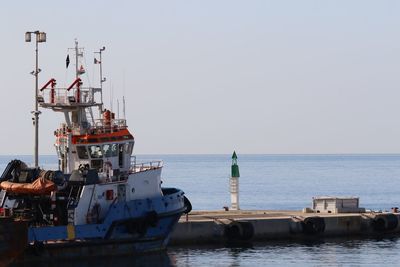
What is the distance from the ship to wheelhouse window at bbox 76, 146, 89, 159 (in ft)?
0.04

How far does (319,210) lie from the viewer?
200ft

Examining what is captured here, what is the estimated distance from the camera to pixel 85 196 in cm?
4428

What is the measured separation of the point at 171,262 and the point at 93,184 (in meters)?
5.07

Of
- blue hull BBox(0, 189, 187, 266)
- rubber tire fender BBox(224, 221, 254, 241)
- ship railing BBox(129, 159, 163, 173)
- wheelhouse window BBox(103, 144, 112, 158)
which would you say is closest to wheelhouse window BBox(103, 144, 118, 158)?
wheelhouse window BBox(103, 144, 112, 158)

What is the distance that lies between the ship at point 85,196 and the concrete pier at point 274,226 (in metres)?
4.85

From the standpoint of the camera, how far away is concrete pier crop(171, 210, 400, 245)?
53219 millimetres

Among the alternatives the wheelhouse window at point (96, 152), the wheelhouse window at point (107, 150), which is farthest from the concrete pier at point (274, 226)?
the wheelhouse window at point (96, 152)

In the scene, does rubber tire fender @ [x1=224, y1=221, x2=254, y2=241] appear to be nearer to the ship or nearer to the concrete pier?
the concrete pier

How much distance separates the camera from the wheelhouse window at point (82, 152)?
1832 inches

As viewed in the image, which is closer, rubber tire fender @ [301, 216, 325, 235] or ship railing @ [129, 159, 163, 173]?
ship railing @ [129, 159, 163, 173]

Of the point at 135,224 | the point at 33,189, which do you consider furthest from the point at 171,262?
the point at 33,189

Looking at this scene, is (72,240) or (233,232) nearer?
(72,240)

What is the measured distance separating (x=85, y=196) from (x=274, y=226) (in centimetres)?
1396

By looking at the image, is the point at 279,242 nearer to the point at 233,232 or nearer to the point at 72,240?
the point at 233,232
